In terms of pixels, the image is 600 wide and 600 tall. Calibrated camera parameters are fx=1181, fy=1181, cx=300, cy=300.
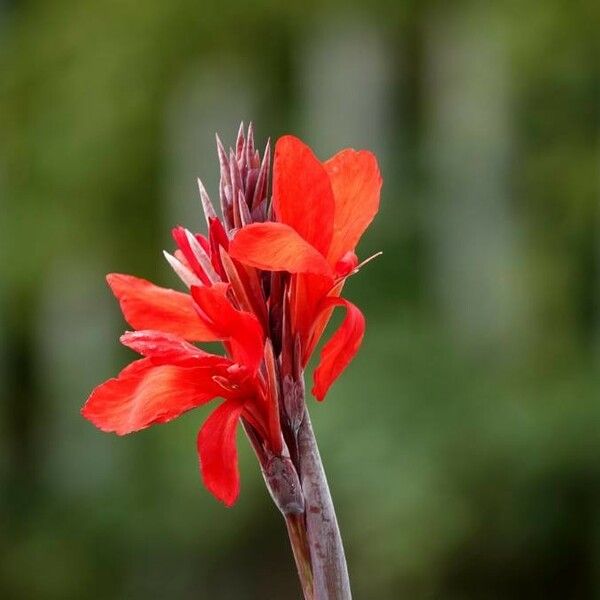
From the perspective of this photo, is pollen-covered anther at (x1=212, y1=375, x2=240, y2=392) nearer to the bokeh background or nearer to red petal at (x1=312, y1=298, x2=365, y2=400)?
red petal at (x1=312, y1=298, x2=365, y2=400)

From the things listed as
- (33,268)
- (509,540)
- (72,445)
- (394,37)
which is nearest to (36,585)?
(72,445)

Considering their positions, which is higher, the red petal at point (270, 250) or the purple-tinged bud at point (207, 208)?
the purple-tinged bud at point (207, 208)

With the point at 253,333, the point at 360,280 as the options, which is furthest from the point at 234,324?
the point at 360,280

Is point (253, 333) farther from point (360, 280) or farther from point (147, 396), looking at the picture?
point (360, 280)

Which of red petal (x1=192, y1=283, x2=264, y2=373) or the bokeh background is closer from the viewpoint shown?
red petal (x1=192, y1=283, x2=264, y2=373)

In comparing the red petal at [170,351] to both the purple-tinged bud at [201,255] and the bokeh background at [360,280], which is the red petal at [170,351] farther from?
the bokeh background at [360,280]

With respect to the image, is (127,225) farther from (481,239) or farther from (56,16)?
(481,239)

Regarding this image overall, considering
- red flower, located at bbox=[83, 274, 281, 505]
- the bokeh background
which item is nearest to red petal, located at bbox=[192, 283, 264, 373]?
red flower, located at bbox=[83, 274, 281, 505]

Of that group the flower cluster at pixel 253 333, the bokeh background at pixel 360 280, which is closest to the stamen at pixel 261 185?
the flower cluster at pixel 253 333
